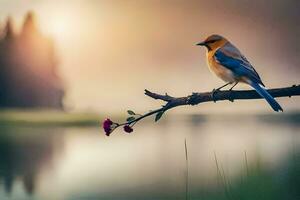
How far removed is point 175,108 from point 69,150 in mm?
378

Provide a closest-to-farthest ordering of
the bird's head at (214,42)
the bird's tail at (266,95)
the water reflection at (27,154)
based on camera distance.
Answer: the bird's tail at (266,95) → the bird's head at (214,42) → the water reflection at (27,154)

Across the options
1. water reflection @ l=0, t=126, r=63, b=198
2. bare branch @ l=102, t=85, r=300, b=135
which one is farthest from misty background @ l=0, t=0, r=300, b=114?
water reflection @ l=0, t=126, r=63, b=198

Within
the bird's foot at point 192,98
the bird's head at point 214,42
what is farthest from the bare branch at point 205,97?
the bird's head at point 214,42

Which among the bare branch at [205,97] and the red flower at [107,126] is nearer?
the bare branch at [205,97]

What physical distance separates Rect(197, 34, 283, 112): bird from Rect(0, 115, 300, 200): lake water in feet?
0.46

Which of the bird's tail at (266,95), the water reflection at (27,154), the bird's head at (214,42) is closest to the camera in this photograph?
the bird's tail at (266,95)

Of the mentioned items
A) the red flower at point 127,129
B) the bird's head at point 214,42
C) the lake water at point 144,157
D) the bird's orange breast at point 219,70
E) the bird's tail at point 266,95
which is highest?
the bird's head at point 214,42

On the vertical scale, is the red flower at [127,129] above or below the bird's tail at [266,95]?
below

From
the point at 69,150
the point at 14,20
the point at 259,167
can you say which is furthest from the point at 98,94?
the point at 259,167

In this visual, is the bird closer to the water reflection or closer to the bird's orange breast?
the bird's orange breast

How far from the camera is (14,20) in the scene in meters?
2.61

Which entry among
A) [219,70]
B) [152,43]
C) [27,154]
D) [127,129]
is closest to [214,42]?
[219,70]

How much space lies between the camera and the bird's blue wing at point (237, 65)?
2348mm

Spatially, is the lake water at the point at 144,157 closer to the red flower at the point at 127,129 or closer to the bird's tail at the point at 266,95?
the red flower at the point at 127,129
